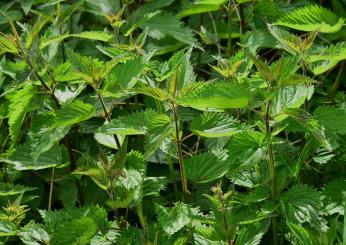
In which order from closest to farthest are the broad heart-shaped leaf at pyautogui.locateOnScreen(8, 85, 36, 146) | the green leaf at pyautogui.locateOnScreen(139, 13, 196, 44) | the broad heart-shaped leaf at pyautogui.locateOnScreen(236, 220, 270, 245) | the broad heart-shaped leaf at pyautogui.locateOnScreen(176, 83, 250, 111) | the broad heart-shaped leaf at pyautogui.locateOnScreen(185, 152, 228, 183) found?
1. the broad heart-shaped leaf at pyautogui.locateOnScreen(176, 83, 250, 111)
2. the broad heart-shaped leaf at pyautogui.locateOnScreen(236, 220, 270, 245)
3. the broad heart-shaped leaf at pyautogui.locateOnScreen(185, 152, 228, 183)
4. the broad heart-shaped leaf at pyautogui.locateOnScreen(8, 85, 36, 146)
5. the green leaf at pyautogui.locateOnScreen(139, 13, 196, 44)

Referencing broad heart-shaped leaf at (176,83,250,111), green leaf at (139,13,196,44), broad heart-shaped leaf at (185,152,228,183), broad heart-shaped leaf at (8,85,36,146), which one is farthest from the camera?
green leaf at (139,13,196,44)

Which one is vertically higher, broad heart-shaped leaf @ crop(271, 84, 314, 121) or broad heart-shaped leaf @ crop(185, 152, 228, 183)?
broad heart-shaped leaf @ crop(271, 84, 314, 121)

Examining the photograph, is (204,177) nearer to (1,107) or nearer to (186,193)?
(186,193)

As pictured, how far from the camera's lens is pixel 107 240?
1.57 meters

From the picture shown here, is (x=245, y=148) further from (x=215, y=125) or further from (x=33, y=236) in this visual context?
(x=33, y=236)

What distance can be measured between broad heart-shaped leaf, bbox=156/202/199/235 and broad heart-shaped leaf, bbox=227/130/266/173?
15cm

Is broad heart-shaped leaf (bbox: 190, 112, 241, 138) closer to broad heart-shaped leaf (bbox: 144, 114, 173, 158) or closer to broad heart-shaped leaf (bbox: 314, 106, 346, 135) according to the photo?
broad heart-shaped leaf (bbox: 144, 114, 173, 158)

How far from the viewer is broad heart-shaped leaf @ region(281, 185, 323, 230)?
4.99 ft

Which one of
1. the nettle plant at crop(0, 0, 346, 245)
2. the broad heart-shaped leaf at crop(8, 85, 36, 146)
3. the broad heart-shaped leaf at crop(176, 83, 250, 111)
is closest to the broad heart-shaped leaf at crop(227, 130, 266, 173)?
the nettle plant at crop(0, 0, 346, 245)

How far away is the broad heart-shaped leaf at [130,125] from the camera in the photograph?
1.54 metres

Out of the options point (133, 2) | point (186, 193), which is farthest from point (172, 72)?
point (133, 2)

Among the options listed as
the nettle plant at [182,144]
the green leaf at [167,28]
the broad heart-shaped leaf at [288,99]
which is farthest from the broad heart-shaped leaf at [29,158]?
the broad heart-shaped leaf at [288,99]

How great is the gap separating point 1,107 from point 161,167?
19.7 inches

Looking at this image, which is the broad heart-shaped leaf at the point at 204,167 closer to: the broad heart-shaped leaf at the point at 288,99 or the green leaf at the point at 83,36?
the broad heart-shaped leaf at the point at 288,99
